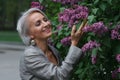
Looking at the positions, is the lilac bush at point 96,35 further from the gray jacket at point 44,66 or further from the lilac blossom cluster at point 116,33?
the gray jacket at point 44,66

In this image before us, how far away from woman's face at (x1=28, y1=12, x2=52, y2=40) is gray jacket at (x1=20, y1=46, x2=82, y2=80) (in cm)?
8

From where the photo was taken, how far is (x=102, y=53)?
3.17 meters

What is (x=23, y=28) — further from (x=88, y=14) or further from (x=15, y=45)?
(x=15, y=45)

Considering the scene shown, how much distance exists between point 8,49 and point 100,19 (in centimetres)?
2490

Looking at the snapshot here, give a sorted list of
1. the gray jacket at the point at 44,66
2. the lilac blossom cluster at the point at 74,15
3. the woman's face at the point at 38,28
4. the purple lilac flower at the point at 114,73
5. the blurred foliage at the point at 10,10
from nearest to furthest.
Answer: the gray jacket at the point at 44,66, the woman's face at the point at 38,28, the lilac blossom cluster at the point at 74,15, the purple lilac flower at the point at 114,73, the blurred foliage at the point at 10,10

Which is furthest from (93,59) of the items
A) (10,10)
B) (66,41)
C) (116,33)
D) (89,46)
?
(10,10)

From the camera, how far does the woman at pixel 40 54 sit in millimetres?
2926

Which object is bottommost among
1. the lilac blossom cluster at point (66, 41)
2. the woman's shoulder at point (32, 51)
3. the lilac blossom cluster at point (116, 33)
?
the lilac blossom cluster at point (66, 41)

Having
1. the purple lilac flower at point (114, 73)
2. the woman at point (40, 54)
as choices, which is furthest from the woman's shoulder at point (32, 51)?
the purple lilac flower at point (114, 73)

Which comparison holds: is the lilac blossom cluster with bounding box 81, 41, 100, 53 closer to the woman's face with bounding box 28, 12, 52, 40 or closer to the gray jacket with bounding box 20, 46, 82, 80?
the gray jacket with bounding box 20, 46, 82, 80

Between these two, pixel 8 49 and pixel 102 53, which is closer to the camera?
pixel 102 53

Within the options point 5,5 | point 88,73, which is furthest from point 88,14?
point 5,5

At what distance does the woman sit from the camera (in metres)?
2.93

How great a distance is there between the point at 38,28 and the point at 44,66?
0.26m
